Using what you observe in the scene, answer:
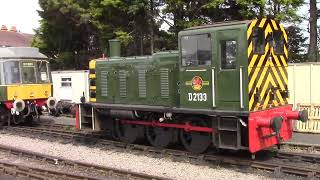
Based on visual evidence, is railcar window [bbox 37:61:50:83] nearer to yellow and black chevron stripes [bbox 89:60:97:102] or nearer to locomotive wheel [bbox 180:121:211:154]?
yellow and black chevron stripes [bbox 89:60:97:102]

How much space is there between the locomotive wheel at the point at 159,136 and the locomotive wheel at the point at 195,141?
0.41 metres

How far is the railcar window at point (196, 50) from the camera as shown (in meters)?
10.4

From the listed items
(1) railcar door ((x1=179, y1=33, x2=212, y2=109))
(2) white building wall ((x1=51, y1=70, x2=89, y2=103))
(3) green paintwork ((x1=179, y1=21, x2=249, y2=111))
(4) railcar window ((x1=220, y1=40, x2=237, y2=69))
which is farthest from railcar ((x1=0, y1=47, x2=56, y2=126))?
(4) railcar window ((x1=220, y1=40, x2=237, y2=69))

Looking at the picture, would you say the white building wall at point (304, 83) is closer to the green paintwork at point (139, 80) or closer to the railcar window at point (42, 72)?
the green paintwork at point (139, 80)

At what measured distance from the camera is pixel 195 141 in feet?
37.6

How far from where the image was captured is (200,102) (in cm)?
1072

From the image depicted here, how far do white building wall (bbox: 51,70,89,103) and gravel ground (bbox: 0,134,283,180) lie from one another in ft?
30.1

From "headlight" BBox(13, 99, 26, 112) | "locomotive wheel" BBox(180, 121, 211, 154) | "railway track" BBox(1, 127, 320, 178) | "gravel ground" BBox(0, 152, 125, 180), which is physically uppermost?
"headlight" BBox(13, 99, 26, 112)

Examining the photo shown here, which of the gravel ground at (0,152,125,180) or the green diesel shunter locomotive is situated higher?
the green diesel shunter locomotive

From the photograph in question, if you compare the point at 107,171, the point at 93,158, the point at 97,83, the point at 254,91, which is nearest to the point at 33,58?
the point at 97,83

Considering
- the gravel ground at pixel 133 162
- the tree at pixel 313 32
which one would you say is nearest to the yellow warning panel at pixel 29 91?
the gravel ground at pixel 133 162

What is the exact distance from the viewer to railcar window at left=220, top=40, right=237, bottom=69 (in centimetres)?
996

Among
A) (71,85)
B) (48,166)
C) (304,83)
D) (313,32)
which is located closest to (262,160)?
(48,166)

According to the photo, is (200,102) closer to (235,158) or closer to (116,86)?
(235,158)
